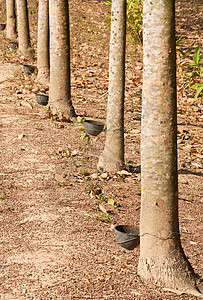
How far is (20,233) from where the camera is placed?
354 centimetres

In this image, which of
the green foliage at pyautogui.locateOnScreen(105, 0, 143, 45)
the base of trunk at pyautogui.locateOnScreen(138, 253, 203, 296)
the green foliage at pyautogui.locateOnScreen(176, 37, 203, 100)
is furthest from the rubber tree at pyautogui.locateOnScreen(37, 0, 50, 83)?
the base of trunk at pyautogui.locateOnScreen(138, 253, 203, 296)

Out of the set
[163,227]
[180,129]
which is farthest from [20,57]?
[163,227]

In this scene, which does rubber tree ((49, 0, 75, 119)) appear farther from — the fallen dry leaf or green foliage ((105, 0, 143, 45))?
green foliage ((105, 0, 143, 45))

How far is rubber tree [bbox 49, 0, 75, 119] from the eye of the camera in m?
6.54

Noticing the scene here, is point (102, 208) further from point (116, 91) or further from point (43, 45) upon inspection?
point (43, 45)

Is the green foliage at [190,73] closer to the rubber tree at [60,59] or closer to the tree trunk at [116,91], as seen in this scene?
the tree trunk at [116,91]

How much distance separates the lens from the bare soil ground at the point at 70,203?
9.46 feet

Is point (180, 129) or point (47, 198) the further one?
point (180, 129)

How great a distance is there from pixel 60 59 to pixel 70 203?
338cm

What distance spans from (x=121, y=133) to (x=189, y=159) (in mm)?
1636

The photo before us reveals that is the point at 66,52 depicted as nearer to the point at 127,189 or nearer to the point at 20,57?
the point at 127,189

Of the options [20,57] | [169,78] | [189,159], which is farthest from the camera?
[20,57]

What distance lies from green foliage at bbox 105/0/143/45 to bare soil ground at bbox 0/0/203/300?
3665 millimetres

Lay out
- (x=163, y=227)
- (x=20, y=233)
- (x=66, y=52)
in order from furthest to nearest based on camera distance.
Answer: (x=66, y=52)
(x=20, y=233)
(x=163, y=227)
